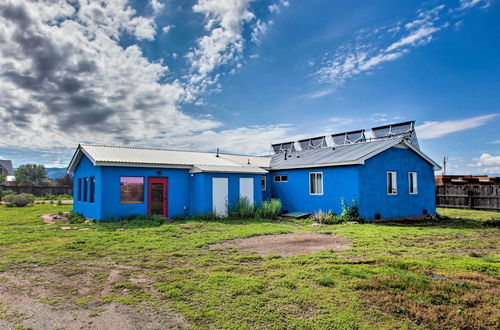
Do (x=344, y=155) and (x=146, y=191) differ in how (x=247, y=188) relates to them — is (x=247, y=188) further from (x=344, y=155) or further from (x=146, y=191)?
(x=344, y=155)

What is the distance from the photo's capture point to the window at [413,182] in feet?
52.7

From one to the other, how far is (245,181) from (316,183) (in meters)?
3.70

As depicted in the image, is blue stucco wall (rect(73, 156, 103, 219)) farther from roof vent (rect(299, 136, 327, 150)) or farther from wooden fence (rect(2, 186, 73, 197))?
wooden fence (rect(2, 186, 73, 197))

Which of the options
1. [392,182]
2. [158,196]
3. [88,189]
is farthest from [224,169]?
[392,182]

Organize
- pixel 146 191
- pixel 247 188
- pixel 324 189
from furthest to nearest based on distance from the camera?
pixel 247 188
pixel 324 189
pixel 146 191

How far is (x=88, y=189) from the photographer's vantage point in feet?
50.1

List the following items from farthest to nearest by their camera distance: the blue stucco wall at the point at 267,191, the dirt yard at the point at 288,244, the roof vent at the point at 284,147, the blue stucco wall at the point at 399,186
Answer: the roof vent at the point at 284,147 → the blue stucco wall at the point at 267,191 → the blue stucco wall at the point at 399,186 → the dirt yard at the point at 288,244

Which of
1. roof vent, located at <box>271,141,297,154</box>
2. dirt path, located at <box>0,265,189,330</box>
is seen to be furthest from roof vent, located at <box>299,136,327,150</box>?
dirt path, located at <box>0,265,189,330</box>

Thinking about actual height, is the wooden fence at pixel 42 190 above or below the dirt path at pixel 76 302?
above

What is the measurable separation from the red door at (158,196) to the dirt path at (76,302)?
8779mm

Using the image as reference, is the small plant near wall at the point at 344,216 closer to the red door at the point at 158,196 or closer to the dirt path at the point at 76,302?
the red door at the point at 158,196

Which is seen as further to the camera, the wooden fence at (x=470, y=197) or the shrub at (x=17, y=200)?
the shrub at (x=17, y=200)

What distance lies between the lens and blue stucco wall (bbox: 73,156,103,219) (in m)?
13.5

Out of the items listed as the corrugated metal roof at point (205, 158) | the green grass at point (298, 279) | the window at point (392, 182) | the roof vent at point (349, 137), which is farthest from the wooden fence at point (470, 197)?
the green grass at point (298, 279)
